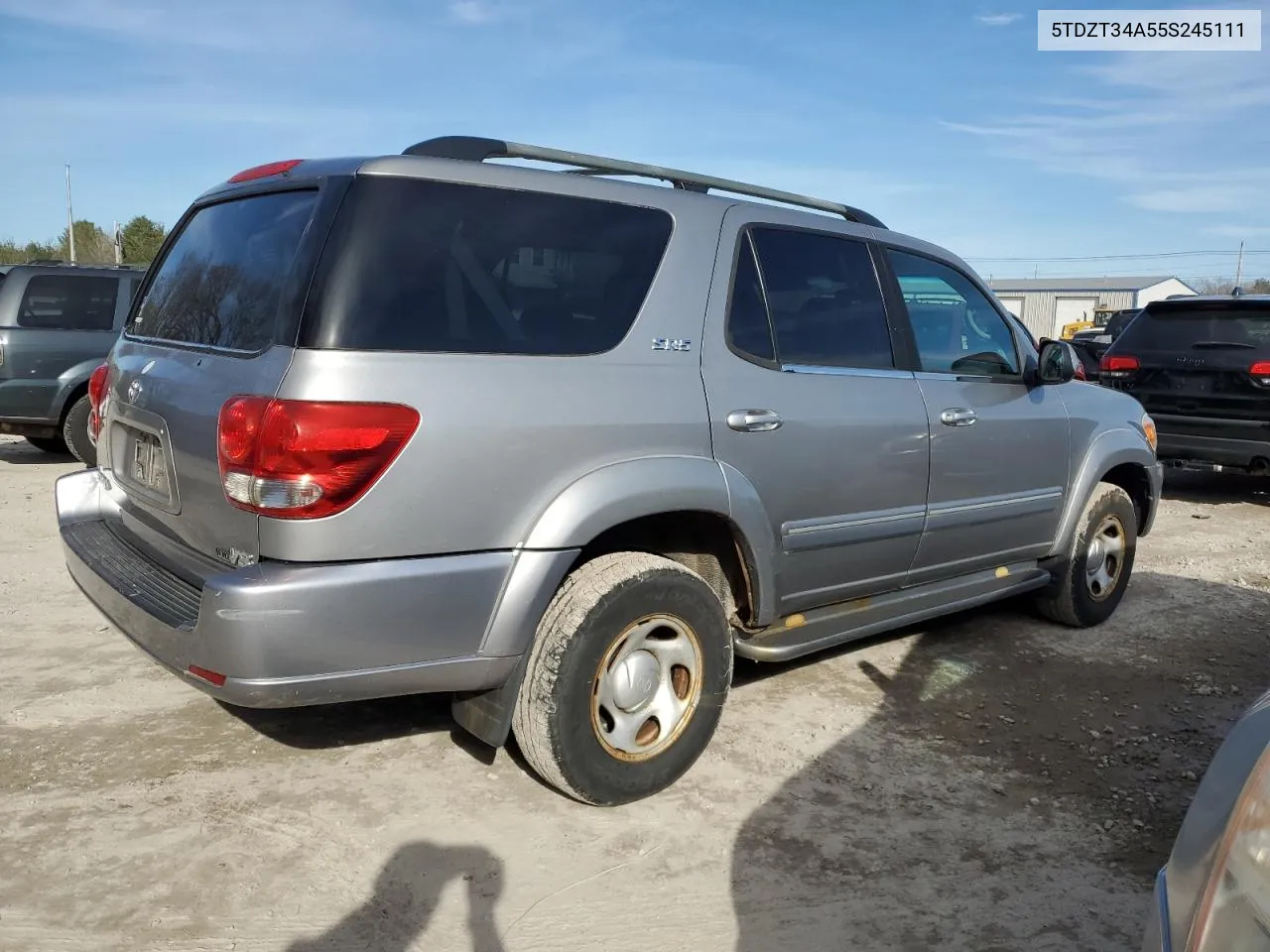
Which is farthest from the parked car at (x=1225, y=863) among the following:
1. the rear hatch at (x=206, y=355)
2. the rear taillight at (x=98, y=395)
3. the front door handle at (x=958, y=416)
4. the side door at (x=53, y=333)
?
the side door at (x=53, y=333)

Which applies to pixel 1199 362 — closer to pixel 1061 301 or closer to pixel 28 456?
pixel 28 456

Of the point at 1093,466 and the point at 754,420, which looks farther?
the point at 1093,466

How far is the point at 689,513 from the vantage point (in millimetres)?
3359

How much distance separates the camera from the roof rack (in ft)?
10.4

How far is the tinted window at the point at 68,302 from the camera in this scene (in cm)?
916

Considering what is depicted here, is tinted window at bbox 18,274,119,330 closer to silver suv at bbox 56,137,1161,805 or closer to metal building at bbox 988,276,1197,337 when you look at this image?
silver suv at bbox 56,137,1161,805

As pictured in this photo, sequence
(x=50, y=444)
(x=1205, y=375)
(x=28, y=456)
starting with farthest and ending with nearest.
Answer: (x=28, y=456), (x=50, y=444), (x=1205, y=375)

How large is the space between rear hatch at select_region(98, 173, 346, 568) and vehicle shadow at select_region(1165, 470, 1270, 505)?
8.88 metres

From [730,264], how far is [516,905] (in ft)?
7.04

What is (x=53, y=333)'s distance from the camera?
9.18m

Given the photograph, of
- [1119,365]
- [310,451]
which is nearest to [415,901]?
[310,451]

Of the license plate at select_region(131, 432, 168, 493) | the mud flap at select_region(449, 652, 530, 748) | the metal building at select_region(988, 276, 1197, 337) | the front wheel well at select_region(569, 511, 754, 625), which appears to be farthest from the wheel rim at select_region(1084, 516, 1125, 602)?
the metal building at select_region(988, 276, 1197, 337)

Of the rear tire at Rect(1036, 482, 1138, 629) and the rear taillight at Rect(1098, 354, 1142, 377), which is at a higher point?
the rear taillight at Rect(1098, 354, 1142, 377)

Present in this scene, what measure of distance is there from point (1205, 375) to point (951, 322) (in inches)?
210
